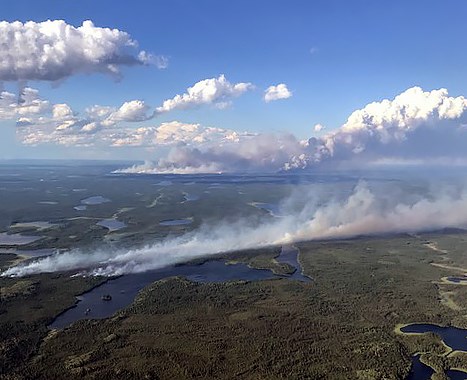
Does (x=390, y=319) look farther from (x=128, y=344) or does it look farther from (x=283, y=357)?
(x=128, y=344)

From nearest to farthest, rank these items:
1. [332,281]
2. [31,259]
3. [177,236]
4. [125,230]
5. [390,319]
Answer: [390,319] < [332,281] < [31,259] < [177,236] < [125,230]

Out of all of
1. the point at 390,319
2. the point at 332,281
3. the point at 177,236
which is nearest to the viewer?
the point at 390,319

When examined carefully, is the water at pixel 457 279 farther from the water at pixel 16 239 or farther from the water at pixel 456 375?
the water at pixel 16 239

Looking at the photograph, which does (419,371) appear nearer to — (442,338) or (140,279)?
(442,338)

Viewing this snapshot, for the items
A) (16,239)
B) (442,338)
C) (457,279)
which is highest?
→ (16,239)

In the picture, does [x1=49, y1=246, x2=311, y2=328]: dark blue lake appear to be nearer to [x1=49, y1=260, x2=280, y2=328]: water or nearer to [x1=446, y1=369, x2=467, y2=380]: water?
[x1=49, y1=260, x2=280, y2=328]: water

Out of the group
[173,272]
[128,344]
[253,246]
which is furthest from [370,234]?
[128,344]

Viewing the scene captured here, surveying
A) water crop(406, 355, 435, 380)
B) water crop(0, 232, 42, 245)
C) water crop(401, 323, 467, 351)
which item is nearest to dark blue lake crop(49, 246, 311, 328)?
water crop(401, 323, 467, 351)

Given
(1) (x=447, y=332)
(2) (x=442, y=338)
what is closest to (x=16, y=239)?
(1) (x=447, y=332)
